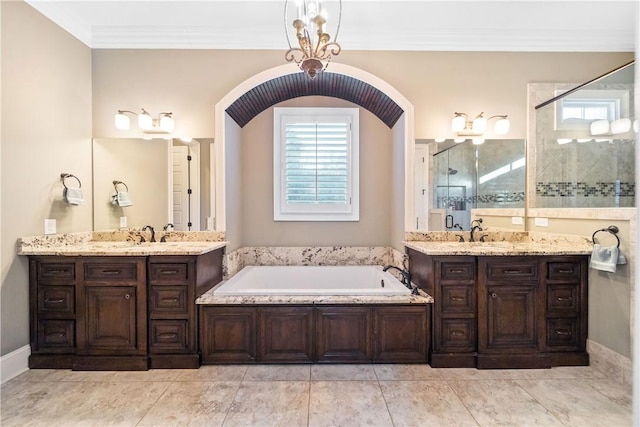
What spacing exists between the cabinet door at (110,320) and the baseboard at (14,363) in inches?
17.0

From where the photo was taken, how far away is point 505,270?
2.43m

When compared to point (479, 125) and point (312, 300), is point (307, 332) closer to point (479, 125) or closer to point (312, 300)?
point (312, 300)

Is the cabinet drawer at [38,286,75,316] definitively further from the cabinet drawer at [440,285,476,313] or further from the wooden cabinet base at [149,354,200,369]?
the cabinet drawer at [440,285,476,313]

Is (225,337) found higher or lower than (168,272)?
lower

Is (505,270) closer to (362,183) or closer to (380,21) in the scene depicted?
(362,183)

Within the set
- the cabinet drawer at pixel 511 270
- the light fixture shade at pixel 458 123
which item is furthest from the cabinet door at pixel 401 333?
the light fixture shade at pixel 458 123

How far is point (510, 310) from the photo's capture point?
2.43 meters

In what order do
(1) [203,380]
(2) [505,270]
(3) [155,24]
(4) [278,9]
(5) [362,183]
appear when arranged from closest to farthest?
(1) [203,380] → (2) [505,270] → (4) [278,9] → (3) [155,24] → (5) [362,183]

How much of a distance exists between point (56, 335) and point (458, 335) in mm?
3131

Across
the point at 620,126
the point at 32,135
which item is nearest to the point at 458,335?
the point at 620,126

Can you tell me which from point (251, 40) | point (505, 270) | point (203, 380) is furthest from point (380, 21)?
point (203, 380)

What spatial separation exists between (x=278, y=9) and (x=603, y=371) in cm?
388

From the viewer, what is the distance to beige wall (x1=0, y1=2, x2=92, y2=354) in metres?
2.26

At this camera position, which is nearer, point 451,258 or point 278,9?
point 451,258
